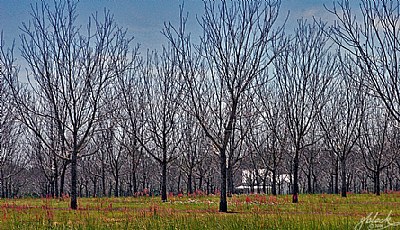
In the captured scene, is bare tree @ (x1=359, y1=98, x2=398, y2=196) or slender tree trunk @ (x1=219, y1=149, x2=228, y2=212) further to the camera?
bare tree @ (x1=359, y1=98, x2=398, y2=196)

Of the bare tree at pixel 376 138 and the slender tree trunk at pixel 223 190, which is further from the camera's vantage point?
the bare tree at pixel 376 138

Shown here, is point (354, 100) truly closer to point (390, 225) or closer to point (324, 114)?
point (324, 114)

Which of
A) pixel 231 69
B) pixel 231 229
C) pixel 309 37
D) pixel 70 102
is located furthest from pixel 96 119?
pixel 231 229

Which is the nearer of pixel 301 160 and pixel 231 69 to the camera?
pixel 231 69

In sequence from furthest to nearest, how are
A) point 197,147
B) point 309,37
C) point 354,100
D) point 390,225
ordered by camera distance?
point 197,147, point 354,100, point 309,37, point 390,225

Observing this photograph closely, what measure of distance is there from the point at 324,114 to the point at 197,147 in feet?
29.1

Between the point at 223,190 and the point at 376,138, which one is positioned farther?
the point at 376,138

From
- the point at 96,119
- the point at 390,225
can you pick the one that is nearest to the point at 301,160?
the point at 96,119

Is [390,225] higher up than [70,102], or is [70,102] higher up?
[70,102]

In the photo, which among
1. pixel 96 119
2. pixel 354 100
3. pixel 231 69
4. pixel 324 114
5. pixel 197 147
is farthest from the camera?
pixel 197 147

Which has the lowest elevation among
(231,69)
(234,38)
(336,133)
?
(336,133)

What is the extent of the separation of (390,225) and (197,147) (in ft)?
86.5

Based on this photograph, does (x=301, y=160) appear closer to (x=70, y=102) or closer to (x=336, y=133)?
(x=336, y=133)

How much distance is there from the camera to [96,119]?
17.7 metres
